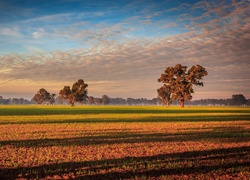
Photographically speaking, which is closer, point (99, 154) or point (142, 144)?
point (99, 154)

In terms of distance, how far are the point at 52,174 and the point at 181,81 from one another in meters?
103

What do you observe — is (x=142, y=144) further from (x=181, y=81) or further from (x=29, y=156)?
(x=181, y=81)

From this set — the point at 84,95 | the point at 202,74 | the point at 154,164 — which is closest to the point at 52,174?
the point at 154,164

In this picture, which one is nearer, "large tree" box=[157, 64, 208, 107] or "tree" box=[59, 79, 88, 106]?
"large tree" box=[157, 64, 208, 107]

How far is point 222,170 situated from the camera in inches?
418

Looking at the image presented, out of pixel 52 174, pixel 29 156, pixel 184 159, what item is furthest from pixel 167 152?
pixel 29 156

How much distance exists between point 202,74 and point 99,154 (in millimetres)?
98967

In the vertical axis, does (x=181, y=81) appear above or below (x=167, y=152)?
above

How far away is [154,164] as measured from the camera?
37.6 feet

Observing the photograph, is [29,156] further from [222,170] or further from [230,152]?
[230,152]

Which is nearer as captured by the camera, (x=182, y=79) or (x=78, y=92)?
(x=182, y=79)

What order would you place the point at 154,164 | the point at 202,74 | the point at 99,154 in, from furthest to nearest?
the point at 202,74, the point at 99,154, the point at 154,164

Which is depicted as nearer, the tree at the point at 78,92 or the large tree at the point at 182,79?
the large tree at the point at 182,79

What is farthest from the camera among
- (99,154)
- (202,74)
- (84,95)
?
(84,95)
